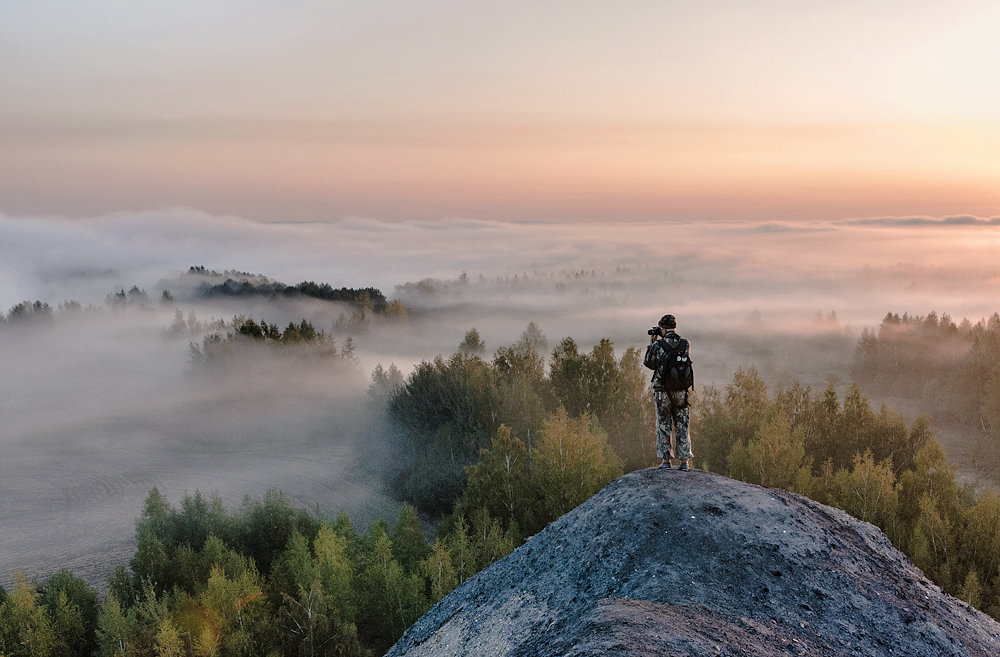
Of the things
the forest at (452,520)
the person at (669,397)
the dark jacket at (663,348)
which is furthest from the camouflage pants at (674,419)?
the forest at (452,520)

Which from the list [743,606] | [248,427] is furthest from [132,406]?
[743,606]

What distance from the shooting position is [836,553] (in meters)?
16.2

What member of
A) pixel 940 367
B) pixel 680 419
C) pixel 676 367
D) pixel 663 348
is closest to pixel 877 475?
pixel 680 419

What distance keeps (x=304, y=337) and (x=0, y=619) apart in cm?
7059

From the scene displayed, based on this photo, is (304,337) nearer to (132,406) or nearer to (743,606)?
(132,406)

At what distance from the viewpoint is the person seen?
17266mm

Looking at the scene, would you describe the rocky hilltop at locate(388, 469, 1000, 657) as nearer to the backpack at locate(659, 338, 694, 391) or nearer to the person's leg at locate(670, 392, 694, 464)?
the person's leg at locate(670, 392, 694, 464)

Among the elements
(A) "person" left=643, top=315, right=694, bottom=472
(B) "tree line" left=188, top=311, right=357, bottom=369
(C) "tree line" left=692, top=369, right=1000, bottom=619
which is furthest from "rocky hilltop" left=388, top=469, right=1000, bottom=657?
(B) "tree line" left=188, top=311, right=357, bottom=369

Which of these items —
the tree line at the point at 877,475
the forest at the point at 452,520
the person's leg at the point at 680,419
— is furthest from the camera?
the tree line at the point at 877,475

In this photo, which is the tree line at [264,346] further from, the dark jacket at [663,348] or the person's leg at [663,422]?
the dark jacket at [663,348]

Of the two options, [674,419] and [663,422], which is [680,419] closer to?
[674,419]

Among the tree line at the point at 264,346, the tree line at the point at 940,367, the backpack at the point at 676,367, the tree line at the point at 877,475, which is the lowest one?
the tree line at the point at 940,367

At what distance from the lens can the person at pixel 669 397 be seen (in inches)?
680

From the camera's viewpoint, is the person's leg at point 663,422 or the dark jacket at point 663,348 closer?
the dark jacket at point 663,348
